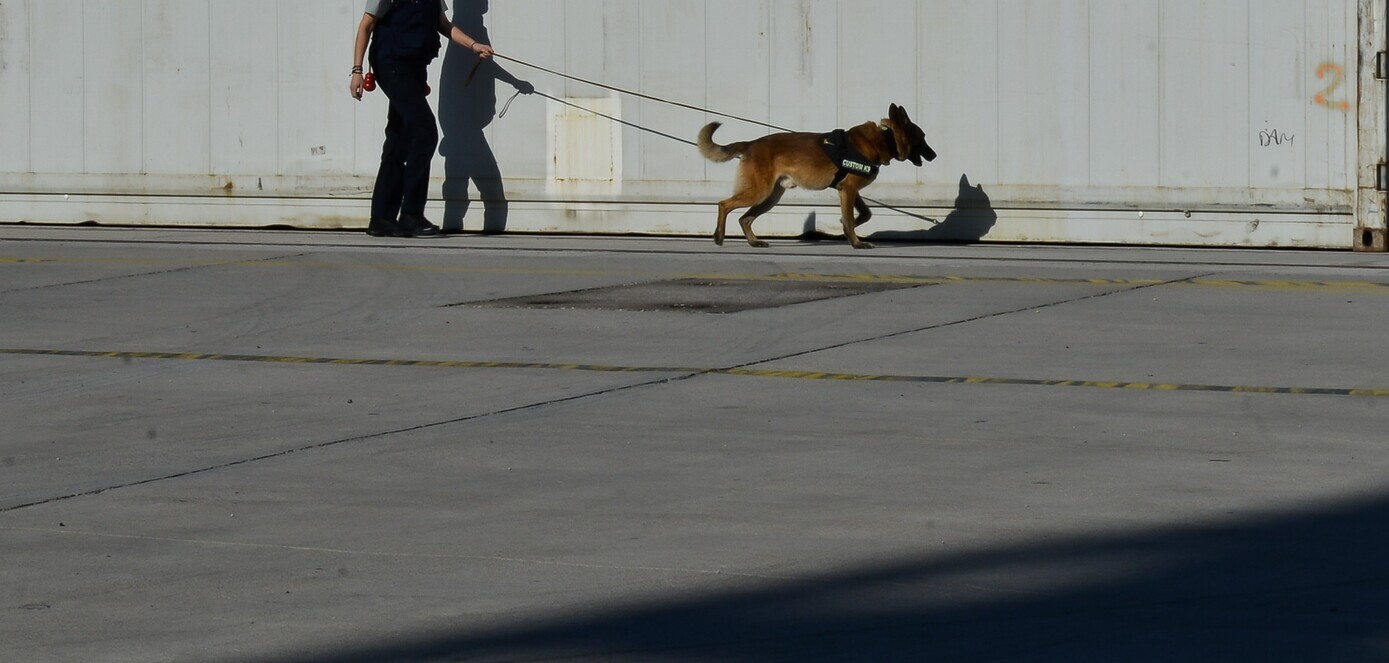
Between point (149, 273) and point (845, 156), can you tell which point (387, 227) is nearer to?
point (149, 273)

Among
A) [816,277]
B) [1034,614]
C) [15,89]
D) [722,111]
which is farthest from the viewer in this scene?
[15,89]

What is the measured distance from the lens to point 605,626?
15.2 ft

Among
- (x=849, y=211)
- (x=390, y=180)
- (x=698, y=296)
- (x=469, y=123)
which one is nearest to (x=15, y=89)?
(x=390, y=180)

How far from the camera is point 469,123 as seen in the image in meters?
16.2

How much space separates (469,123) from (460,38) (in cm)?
98

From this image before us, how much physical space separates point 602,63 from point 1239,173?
4.72 meters

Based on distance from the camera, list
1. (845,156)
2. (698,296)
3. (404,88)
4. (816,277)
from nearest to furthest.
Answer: (698,296) → (816,277) → (845,156) → (404,88)

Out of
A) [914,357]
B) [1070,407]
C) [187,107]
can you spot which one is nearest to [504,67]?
[187,107]

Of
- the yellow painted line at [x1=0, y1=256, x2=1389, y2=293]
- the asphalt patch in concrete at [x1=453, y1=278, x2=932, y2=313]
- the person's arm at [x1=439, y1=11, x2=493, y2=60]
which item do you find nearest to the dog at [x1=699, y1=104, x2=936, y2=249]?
the yellow painted line at [x1=0, y1=256, x2=1389, y2=293]

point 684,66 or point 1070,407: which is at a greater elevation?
point 684,66

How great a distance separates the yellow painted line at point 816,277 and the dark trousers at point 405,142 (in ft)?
6.92

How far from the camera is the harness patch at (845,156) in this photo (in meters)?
13.9

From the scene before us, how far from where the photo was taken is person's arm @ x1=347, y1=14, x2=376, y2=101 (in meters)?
15.4

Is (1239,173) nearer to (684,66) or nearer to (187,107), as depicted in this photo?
(684,66)
